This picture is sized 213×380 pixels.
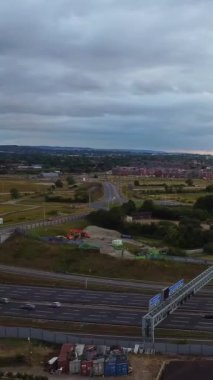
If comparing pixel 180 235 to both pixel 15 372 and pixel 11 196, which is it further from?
pixel 11 196

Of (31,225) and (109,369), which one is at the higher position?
(31,225)

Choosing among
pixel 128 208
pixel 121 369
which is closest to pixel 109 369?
pixel 121 369

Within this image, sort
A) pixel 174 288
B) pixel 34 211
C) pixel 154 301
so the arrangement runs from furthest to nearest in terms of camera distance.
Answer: pixel 34 211 < pixel 174 288 < pixel 154 301

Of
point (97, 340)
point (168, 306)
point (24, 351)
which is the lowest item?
point (24, 351)

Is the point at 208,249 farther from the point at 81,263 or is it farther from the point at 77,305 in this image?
the point at 77,305

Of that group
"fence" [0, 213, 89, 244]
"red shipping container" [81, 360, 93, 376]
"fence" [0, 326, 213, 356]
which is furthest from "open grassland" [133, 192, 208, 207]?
"red shipping container" [81, 360, 93, 376]

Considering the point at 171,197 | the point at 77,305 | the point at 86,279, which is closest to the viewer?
the point at 77,305

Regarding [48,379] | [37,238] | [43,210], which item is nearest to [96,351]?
[48,379]

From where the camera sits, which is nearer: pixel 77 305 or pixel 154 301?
pixel 154 301
